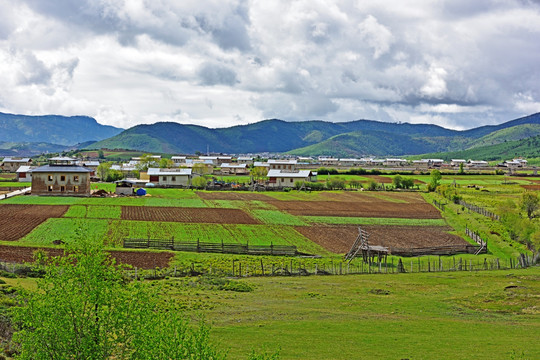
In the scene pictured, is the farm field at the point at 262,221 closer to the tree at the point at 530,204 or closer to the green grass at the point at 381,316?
the tree at the point at 530,204

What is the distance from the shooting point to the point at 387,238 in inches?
2638

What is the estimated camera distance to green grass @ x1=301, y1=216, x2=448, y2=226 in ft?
259

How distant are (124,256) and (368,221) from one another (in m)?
41.4

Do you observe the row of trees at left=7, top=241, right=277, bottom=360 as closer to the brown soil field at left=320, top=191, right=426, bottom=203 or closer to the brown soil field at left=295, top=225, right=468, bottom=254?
the brown soil field at left=295, top=225, right=468, bottom=254

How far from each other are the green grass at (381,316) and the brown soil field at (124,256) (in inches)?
323

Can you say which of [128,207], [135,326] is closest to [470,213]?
[128,207]

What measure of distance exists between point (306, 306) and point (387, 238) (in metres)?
35.1

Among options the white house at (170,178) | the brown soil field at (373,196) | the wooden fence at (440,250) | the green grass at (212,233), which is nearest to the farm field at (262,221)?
the green grass at (212,233)

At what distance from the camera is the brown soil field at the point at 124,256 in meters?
46.8

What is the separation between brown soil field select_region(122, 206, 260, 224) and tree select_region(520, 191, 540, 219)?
41794 millimetres

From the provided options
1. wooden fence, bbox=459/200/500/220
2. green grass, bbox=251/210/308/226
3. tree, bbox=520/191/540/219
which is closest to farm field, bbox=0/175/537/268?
green grass, bbox=251/210/308/226

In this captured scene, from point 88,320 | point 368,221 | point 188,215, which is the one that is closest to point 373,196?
point 368,221

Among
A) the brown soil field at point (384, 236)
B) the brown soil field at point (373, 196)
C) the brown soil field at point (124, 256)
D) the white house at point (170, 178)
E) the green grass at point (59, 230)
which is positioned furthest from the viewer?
the white house at point (170, 178)

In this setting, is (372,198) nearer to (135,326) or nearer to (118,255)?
(118,255)
